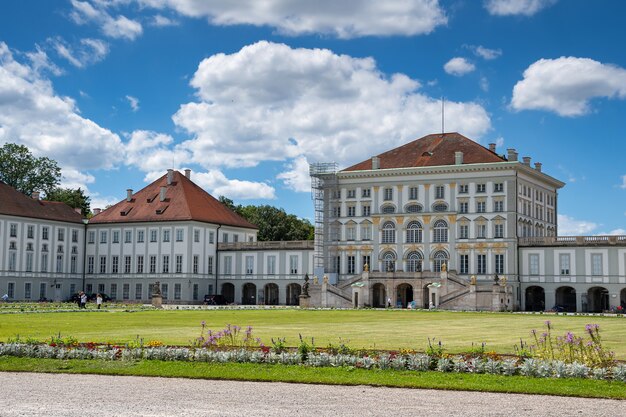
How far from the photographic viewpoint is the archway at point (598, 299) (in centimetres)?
7138

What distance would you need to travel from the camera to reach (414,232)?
76.4 meters


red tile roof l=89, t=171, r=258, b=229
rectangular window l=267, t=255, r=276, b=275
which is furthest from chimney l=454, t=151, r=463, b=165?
red tile roof l=89, t=171, r=258, b=229

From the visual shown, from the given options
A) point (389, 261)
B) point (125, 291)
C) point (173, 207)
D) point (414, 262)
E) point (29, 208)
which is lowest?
point (125, 291)

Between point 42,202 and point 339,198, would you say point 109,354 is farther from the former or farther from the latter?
point 42,202

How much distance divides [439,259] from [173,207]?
26117 millimetres

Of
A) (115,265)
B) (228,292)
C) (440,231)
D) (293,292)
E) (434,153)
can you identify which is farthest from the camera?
(228,292)

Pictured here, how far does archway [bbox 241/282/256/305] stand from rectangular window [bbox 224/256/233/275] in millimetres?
2088

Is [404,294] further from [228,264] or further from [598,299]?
[228,264]

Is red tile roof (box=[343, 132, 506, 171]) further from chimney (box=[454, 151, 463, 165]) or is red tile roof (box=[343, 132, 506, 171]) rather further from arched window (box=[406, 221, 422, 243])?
arched window (box=[406, 221, 422, 243])

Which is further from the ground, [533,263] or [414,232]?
[414,232]

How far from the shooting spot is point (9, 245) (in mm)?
77688

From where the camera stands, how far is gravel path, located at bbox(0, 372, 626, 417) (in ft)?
45.0

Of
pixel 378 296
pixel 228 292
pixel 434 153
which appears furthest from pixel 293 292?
pixel 434 153

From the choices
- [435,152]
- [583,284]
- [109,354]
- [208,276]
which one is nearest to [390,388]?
[109,354]
